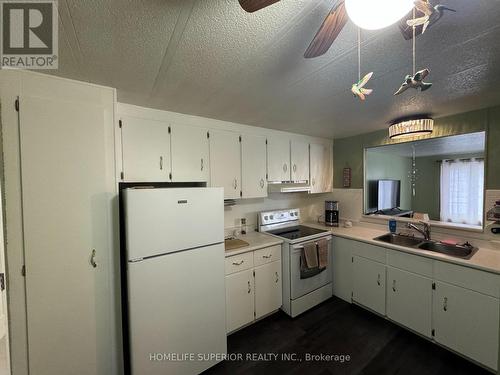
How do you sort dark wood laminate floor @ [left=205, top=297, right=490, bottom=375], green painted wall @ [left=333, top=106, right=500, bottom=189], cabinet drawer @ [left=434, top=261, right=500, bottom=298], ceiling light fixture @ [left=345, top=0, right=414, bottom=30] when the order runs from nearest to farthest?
ceiling light fixture @ [left=345, top=0, right=414, bottom=30] → cabinet drawer @ [left=434, top=261, right=500, bottom=298] → dark wood laminate floor @ [left=205, top=297, right=490, bottom=375] → green painted wall @ [left=333, top=106, right=500, bottom=189]

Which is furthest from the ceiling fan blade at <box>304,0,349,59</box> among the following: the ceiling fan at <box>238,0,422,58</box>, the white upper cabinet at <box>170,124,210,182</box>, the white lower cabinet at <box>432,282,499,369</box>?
the white lower cabinet at <box>432,282,499,369</box>

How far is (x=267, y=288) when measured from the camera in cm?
231

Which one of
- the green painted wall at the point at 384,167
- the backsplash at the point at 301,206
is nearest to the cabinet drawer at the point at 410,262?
the backsplash at the point at 301,206

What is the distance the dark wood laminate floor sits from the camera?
1.73 metres

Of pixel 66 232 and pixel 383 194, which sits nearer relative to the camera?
pixel 66 232

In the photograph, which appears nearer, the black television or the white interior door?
the white interior door

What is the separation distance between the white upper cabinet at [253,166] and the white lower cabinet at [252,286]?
718mm

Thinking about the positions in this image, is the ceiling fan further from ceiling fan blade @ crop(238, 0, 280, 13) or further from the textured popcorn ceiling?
the textured popcorn ceiling

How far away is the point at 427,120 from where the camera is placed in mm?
2057

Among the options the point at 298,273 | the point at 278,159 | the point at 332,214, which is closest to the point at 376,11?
the point at 278,159

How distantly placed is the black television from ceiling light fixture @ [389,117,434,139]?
3.31 feet

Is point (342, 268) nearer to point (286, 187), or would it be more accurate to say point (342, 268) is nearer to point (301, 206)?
point (301, 206)

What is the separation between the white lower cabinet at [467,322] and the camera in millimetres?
1599

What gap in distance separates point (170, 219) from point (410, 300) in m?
2.43
